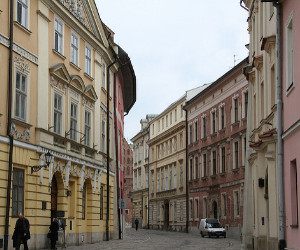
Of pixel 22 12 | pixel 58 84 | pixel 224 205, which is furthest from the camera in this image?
pixel 224 205

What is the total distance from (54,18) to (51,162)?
6.48 m

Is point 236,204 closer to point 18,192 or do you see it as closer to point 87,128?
point 87,128

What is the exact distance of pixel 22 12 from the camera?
2423 centimetres

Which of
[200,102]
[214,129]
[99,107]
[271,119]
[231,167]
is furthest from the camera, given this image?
[200,102]

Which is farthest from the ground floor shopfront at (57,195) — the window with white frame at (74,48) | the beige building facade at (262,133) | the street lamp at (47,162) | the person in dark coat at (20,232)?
the beige building facade at (262,133)

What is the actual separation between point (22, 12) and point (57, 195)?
8.98 metres

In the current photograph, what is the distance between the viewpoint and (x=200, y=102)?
62250 mm

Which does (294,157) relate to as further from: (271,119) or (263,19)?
(263,19)

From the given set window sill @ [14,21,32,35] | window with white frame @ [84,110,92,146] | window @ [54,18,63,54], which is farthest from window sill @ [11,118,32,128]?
window with white frame @ [84,110,92,146]

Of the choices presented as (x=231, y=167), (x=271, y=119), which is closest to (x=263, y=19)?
(x=271, y=119)

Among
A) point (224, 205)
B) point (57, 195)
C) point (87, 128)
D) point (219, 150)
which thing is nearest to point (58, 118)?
point (57, 195)

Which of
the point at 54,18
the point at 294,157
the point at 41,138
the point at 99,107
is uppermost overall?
the point at 54,18

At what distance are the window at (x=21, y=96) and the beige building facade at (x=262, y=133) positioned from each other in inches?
344

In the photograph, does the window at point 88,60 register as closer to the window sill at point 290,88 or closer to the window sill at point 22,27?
the window sill at point 22,27
